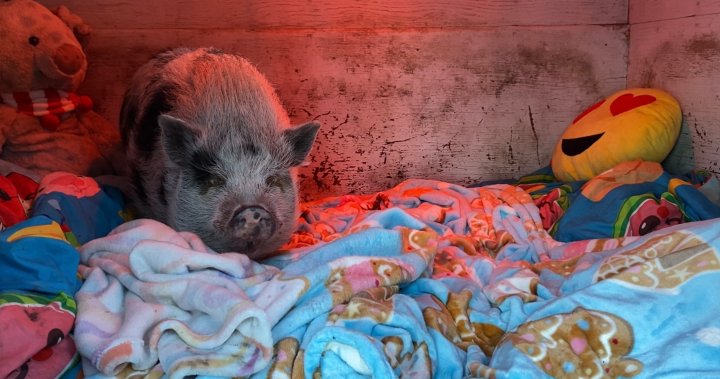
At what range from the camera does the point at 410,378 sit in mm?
1243

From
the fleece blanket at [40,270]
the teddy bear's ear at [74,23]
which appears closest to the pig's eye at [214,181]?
the fleece blanket at [40,270]

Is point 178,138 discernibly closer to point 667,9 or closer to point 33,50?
point 33,50

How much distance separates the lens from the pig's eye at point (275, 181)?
6.10 feet

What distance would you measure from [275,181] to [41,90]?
0.97m

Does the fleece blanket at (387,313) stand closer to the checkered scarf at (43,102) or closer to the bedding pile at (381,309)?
the bedding pile at (381,309)

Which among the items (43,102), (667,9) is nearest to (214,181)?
(43,102)

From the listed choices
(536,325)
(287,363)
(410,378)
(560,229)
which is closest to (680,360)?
(536,325)

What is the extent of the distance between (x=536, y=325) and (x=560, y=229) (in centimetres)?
86

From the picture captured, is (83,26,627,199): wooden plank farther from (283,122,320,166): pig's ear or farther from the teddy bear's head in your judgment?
(283,122,320,166): pig's ear

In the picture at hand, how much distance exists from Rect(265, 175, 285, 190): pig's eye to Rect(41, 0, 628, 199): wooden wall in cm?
89

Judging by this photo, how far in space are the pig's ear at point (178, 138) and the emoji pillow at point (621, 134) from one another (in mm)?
A: 1445

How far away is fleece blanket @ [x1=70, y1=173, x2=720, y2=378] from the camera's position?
1.23 m

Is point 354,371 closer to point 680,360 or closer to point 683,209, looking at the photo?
point 680,360

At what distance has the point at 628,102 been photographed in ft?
7.92
